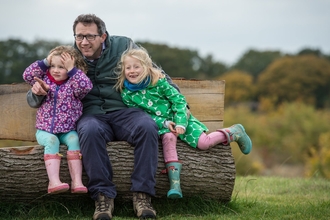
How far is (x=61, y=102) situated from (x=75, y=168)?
0.62 metres

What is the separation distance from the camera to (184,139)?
4711 millimetres

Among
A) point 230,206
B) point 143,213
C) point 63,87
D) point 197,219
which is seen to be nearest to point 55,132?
point 63,87

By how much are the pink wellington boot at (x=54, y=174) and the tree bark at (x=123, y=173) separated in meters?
0.09

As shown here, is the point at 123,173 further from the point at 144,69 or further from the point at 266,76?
the point at 266,76

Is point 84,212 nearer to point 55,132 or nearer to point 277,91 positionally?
point 55,132

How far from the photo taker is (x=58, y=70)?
4531 mm

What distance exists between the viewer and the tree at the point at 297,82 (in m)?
46.2

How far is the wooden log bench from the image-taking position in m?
4.36

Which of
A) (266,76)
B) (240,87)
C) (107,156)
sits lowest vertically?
(240,87)

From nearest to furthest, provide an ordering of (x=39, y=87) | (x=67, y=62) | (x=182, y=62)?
(x=39, y=87) → (x=67, y=62) → (x=182, y=62)

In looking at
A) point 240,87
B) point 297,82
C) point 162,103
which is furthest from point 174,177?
point 297,82

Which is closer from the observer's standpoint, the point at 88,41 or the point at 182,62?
the point at 88,41

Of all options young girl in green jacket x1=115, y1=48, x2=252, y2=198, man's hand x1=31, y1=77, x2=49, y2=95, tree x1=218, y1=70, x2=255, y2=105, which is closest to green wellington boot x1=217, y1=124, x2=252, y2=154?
young girl in green jacket x1=115, y1=48, x2=252, y2=198

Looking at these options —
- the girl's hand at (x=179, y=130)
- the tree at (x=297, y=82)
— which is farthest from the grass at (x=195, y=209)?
the tree at (x=297, y=82)
